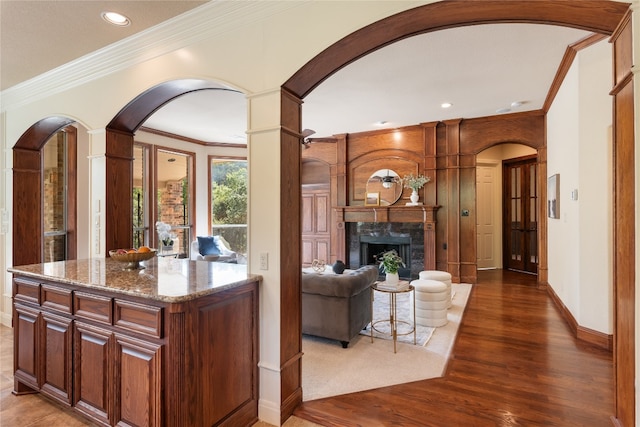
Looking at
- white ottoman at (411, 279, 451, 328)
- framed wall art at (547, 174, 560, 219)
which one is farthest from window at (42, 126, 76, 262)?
framed wall art at (547, 174, 560, 219)

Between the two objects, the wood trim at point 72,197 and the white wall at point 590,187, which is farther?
the wood trim at point 72,197

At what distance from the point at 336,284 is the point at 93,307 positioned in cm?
206

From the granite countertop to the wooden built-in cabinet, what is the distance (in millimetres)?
57

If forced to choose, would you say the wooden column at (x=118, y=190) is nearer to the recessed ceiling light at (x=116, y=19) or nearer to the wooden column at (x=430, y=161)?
the recessed ceiling light at (x=116, y=19)

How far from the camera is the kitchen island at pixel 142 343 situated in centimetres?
177

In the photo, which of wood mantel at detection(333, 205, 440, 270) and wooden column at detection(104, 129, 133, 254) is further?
wood mantel at detection(333, 205, 440, 270)

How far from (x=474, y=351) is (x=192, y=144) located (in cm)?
667

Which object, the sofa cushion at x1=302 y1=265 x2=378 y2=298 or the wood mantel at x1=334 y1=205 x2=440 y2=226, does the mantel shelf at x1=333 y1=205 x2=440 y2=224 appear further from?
the sofa cushion at x1=302 y1=265 x2=378 y2=298

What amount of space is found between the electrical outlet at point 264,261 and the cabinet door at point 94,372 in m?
1.00

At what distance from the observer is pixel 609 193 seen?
10.6 ft

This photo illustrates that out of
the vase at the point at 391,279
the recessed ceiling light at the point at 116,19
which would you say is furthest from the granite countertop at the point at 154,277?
the recessed ceiling light at the point at 116,19

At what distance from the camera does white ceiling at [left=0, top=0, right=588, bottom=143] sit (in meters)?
2.60

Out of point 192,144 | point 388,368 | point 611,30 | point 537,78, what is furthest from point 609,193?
point 192,144

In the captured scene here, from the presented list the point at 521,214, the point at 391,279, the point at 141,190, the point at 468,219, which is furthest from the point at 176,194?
the point at 521,214
